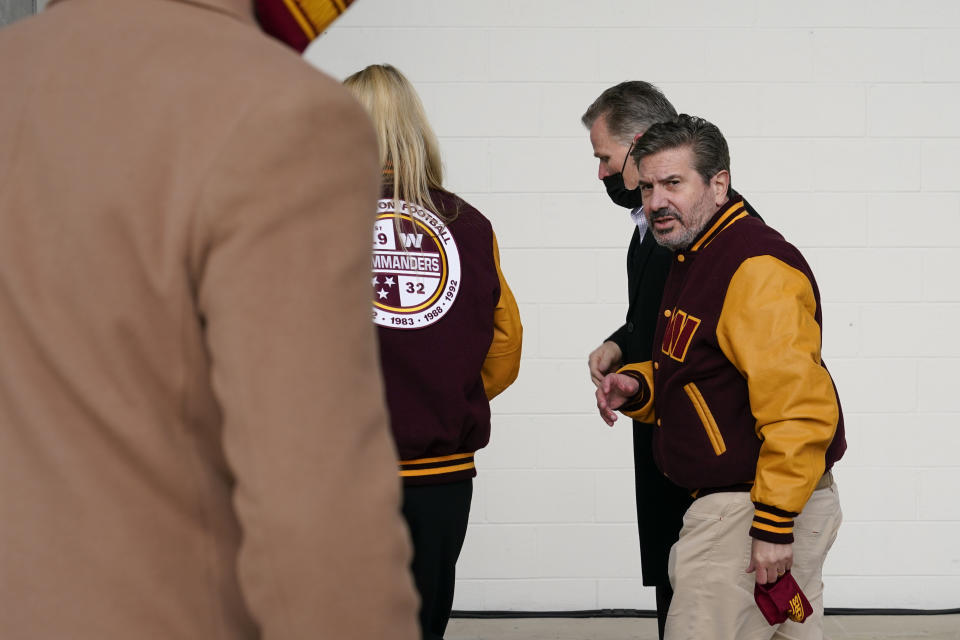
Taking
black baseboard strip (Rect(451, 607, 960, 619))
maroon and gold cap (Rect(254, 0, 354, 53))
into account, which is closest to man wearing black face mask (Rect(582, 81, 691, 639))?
black baseboard strip (Rect(451, 607, 960, 619))

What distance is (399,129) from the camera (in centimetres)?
225

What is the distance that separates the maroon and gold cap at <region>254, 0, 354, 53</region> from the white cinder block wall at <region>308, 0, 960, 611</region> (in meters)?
3.06

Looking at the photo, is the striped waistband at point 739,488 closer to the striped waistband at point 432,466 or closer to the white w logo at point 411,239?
the striped waistband at point 432,466

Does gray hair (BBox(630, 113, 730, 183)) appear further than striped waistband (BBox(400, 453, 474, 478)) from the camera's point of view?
Yes

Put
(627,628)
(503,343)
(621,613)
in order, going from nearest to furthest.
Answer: (503,343), (627,628), (621,613)

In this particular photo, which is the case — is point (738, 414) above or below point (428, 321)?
below

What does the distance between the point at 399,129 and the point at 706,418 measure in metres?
0.91

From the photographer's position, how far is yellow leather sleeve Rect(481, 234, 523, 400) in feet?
7.91

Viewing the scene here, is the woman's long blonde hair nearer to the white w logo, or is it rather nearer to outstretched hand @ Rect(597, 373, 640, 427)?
the white w logo

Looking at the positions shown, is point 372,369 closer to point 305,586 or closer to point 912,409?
point 305,586

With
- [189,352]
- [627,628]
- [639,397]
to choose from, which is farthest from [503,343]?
[627,628]

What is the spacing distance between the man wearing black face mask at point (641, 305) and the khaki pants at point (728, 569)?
56 cm

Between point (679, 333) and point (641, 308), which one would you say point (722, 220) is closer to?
point (679, 333)

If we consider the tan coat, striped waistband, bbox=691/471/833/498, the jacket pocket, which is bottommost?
striped waistband, bbox=691/471/833/498
